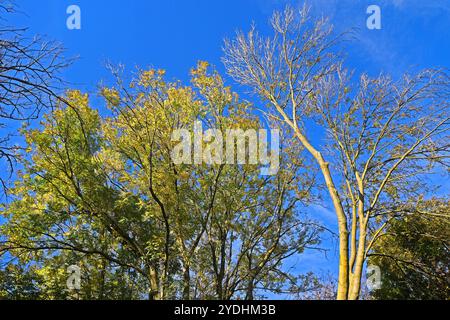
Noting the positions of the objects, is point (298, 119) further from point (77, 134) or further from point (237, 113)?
point (77, 134)

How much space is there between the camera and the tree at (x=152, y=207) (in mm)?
12812

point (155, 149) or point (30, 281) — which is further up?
point (155, 149)

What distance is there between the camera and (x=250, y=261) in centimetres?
1409

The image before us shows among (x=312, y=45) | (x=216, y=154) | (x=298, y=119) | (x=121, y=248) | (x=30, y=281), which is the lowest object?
(x=30, y=281)

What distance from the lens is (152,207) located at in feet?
41.9

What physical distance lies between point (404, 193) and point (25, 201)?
13074 millimetres

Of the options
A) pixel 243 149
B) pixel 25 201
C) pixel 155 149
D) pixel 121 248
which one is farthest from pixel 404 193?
pixel 25 201

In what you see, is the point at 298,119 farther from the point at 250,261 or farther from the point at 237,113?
the point at 250,261

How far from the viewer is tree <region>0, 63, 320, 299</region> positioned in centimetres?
1281

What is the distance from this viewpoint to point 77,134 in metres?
15.7
